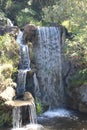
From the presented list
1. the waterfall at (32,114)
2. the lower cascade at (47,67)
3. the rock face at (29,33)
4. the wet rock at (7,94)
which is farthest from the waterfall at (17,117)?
the rock face at (29,33)

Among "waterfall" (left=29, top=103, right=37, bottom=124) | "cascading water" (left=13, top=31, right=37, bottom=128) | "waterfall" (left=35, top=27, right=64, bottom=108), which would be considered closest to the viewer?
"cascading water" (left=13, top=31, right=37, bottom=128)

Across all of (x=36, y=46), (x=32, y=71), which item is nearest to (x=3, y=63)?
(x=32, y=71)

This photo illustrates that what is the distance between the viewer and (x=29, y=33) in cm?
2472

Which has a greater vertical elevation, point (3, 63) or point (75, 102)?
point (3, 63)

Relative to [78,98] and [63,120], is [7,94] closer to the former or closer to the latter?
[63,120]

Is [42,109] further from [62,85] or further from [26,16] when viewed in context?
[26,16]

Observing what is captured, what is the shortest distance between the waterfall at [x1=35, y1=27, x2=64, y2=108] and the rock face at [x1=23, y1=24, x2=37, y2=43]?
0.57 metres

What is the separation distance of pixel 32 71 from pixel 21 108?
14.7 ft

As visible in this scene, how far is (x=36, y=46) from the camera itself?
82.4ft

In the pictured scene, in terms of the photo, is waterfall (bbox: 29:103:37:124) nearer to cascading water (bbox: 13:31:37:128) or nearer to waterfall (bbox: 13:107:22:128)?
cascading water (bbox: 13:31:37:128)

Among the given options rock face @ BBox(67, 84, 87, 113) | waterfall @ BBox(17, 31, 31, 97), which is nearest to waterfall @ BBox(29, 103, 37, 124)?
waterfall @ BBox(17, 31, 31, 97)

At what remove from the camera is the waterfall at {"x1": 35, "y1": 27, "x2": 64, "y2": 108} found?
954 inches

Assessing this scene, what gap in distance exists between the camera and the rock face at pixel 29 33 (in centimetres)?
2455

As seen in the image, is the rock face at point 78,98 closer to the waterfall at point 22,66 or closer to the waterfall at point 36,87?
the waterfall at point 36,87
